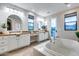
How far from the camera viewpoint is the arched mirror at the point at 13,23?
3.07 meters

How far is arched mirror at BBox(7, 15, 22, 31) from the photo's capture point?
307 centimetres

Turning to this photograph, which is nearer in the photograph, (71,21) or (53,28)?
(71,21)

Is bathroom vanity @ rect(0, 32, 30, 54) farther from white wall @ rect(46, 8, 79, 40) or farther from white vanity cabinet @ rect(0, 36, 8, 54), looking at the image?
white wall @ rect(46, 8, 79, 40)

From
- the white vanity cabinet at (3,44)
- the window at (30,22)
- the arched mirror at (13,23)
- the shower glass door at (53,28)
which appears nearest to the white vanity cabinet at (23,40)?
the arched mirror at (13,23)

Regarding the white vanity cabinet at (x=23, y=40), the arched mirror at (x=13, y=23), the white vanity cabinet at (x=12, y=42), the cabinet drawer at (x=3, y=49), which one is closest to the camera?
the cabinet drawer at (x=3, y=49)

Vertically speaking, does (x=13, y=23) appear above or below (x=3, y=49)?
above

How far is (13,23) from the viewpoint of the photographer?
3.14 meters

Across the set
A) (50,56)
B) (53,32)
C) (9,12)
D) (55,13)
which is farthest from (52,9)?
(50,56)

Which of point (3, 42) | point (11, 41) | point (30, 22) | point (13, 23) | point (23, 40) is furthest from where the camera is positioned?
point (23, 40)

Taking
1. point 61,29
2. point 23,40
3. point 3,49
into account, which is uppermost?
point 61,29

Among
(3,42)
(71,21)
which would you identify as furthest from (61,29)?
(3,42)

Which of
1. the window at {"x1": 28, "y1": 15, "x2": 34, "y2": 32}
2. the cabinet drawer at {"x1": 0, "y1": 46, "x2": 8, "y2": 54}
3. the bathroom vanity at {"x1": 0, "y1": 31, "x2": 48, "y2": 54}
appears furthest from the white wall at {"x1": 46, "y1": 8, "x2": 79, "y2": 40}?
the cabinet drawer at {"x1": 0, "y1": 46, "x2": 8, "y2": 54}

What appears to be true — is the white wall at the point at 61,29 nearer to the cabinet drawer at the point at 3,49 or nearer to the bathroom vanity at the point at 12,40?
the bathroom vanity at the point at 12,40

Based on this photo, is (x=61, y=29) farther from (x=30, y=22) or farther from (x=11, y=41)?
(x=11, y=41)
